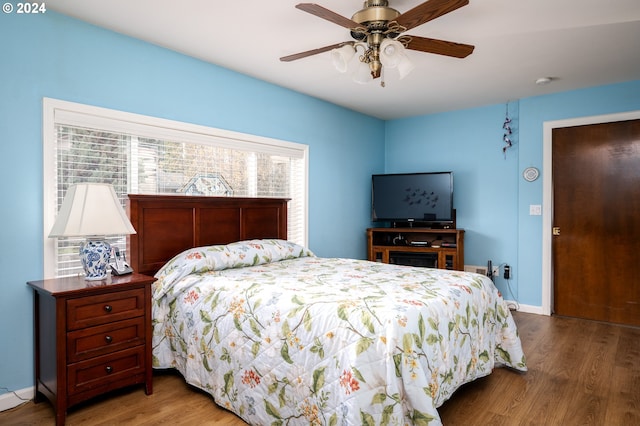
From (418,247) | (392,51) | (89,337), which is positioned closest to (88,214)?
(89,337)

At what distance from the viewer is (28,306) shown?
2330mm

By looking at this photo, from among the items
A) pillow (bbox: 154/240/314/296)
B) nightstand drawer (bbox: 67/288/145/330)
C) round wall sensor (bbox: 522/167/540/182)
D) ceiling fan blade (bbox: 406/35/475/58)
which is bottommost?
nightstand drawer (bbox: 67/288/145/330)

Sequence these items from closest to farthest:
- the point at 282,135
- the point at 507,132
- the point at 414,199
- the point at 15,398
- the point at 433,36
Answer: the point at 15,398, the point at 433,36, the point at 282,135, the point at 507,132, the point at 414,199

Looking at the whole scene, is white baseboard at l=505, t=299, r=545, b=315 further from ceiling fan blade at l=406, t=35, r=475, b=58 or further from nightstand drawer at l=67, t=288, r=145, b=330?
nightstand drawer at l=67, t=288, r=145, b=330

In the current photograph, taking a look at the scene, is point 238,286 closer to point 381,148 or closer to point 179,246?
point 179,246

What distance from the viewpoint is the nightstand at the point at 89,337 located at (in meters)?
2.04

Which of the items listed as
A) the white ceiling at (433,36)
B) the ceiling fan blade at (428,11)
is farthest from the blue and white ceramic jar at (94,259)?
the ceiling fan blade at (428,11)

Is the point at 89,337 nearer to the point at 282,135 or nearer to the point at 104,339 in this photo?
the point at 104,339

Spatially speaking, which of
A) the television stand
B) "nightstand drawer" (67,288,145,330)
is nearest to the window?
"nightstand drawer" (67,288,145,330)

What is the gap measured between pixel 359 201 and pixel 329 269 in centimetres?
228

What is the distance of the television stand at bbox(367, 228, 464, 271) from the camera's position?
4520mm

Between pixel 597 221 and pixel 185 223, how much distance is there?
3.95m

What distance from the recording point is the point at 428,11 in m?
1.88

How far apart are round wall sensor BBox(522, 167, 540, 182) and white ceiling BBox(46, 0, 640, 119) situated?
830 mm
